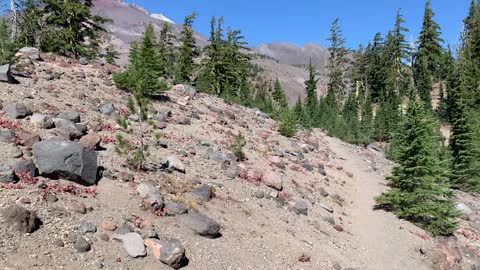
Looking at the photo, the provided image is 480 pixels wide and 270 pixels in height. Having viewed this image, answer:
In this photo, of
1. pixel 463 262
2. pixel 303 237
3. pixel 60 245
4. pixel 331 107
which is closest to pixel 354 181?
pixel 463 262

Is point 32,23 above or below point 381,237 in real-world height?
above

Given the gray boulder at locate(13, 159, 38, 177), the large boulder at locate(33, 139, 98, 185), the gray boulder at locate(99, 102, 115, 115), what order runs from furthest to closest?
the gray boulder at locate(99, 102, 115, 115), the large boulder at locate(33, 139, 98, 185), the gray boulder at locate(13, 159, 38, 177)

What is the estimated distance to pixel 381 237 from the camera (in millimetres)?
18875

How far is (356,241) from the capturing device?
17891mm

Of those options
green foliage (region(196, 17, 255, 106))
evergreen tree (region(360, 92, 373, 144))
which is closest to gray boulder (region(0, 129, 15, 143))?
green foliage (region(196, 17, 255, 106))

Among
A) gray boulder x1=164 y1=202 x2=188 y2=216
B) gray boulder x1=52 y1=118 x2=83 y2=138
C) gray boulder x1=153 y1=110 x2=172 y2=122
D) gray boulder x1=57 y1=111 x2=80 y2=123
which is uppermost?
gray boulder x1=153 y1=110 x2=172 y2=122

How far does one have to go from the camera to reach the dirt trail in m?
16.6

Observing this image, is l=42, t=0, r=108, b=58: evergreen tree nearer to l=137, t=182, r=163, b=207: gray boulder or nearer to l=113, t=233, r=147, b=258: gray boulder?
l=137, t=182, r=163, b=207: gray boulder

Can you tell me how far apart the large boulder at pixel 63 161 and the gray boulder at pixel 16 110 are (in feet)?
14.1

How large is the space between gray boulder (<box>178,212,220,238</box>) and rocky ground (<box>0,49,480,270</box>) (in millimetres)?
40

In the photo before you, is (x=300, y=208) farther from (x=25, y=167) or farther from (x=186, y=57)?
(x=186, y=57)

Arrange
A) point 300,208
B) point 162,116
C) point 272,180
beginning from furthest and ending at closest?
point 162,116
point 272,180
point 300,208

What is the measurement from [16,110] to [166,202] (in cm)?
767

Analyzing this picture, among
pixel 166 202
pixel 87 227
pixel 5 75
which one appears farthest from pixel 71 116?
pixel 87 227
